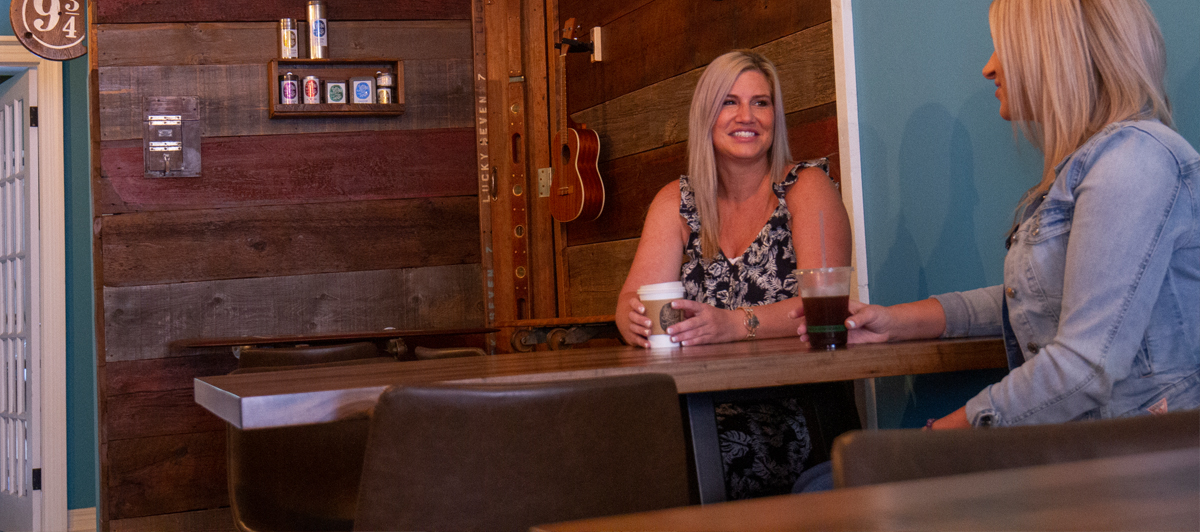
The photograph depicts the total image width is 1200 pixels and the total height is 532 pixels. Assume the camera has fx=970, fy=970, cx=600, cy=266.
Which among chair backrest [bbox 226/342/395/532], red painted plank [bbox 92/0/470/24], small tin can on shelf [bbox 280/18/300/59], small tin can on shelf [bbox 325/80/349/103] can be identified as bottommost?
chair backrest [bbox 226/342/395/532]

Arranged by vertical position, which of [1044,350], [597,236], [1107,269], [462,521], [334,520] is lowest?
[334,520]

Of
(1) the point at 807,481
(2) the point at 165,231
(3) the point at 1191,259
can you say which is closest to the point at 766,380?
(1) the point at 807,481

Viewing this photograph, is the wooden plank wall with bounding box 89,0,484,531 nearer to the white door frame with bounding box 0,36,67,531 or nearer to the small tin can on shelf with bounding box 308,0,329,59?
the small tin can on shelf with bounding box 308,0,329,59

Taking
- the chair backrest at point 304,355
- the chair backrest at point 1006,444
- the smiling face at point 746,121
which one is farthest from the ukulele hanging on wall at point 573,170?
the chair backrest at point 1006,444

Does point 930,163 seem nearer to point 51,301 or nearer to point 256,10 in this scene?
point 256,10

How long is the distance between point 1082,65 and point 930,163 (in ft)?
2.55

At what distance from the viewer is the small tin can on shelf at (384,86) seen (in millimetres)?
4137

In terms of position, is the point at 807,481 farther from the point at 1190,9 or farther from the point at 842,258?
the point at 1190,9

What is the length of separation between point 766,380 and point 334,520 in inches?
37.9

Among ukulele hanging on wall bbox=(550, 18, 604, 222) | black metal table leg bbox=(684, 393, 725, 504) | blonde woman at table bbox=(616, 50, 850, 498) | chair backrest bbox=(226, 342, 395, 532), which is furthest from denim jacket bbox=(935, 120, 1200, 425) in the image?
ukulele hanging on wall bbox=(550, 18, 604, 222)

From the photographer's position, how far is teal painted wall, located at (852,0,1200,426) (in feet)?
6.36

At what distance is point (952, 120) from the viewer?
6.73 feet

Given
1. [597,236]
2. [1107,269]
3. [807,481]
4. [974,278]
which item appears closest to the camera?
[1107,269]

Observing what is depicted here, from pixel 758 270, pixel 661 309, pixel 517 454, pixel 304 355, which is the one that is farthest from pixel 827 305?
pixel 304 355
